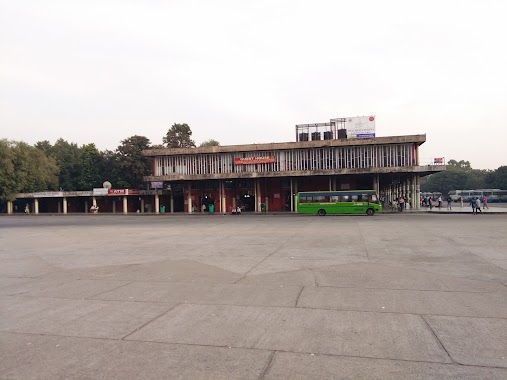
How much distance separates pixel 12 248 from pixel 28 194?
172ft

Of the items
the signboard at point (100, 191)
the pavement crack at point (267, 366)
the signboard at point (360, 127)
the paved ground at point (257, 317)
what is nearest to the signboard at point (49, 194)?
the signboard at point (100, 191)

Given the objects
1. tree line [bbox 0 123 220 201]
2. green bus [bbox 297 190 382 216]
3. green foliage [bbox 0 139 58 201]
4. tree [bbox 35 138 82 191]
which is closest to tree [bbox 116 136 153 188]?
tree line [bbox 0 123 220 201]

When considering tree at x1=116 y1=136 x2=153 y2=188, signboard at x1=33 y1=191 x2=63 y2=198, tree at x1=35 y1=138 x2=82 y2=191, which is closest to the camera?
signboard at x1=33 y1=191 x2=63 y2=198

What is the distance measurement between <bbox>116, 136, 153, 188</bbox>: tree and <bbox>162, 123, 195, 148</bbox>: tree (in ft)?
41.9

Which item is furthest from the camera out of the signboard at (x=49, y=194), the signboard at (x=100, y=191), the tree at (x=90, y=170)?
the tree at (x=90, y=170)

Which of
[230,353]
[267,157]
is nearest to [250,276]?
[230,353]

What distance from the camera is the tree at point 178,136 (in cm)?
8344

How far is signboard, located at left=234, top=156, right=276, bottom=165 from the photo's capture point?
47.0 metres

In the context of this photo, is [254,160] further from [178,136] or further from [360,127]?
[178,136]

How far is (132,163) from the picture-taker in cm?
6838

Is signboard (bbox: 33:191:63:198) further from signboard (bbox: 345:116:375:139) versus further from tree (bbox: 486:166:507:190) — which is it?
tree (bbox: 486:166:507:190)

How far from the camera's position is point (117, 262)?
36.7 ft

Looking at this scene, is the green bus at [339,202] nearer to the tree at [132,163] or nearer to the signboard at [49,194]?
the tree at [132,163]

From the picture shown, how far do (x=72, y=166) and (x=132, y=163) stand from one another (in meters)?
15.5
